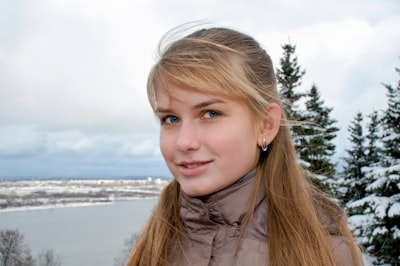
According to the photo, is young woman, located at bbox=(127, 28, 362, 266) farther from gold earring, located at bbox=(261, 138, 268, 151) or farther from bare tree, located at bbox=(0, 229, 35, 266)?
bare tree, located at bbox=(0, 229, 35, 266)

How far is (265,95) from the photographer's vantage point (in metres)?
1.72

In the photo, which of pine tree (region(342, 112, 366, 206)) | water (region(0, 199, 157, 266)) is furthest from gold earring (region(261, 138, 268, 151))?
water (region(0, 199, 157, 266))

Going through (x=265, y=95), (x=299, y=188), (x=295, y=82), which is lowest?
(x=299, y=188)

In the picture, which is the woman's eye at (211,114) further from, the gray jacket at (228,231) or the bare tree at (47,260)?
the bare tree at (47,260)

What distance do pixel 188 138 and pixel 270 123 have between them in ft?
1.26

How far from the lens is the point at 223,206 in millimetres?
1642

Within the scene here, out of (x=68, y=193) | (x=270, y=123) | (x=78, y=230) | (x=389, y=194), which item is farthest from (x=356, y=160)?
(x=68, y=193)

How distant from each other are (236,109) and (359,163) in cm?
1853

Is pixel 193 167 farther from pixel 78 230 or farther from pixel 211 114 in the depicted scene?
pixel 78 230

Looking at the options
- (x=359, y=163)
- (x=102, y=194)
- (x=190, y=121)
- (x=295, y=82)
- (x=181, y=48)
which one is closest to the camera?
(x=190, y=121)

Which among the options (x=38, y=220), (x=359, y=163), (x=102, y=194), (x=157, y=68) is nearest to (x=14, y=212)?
(x=38, y=220)

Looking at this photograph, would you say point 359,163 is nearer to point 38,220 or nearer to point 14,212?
point 38,220

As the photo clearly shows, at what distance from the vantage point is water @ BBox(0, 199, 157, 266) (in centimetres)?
5256

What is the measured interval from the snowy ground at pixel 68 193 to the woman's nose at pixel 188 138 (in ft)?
255
